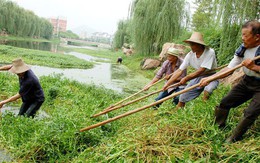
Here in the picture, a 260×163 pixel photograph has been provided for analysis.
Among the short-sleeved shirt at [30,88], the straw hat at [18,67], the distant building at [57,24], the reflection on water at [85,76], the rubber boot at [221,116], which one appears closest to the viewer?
the rubber boot at [221,116]

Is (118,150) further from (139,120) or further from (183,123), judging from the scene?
(139,120)

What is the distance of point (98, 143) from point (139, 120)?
0.94 metres

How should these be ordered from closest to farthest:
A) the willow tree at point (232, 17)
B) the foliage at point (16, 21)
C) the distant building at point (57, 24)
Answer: the willow tree at point (232, 17)
the foliage at point (16, 21)
the distant building at point (57, 24)

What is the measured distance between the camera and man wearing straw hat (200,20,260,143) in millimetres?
2529

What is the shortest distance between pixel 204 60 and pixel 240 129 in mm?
1290

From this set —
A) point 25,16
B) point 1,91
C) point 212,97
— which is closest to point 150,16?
point 1,91

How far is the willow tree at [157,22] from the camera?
51.2 ft

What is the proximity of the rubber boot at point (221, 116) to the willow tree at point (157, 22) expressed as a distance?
13.2m

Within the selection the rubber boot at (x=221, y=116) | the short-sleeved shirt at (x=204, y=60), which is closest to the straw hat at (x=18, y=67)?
the short-sleeved shirt at (x=204, y=60)

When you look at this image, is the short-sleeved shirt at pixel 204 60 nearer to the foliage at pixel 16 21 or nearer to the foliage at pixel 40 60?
the foliage at pixel 40 60

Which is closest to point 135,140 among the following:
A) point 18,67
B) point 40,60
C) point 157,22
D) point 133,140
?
point 133,140

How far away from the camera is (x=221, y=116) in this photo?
307cm

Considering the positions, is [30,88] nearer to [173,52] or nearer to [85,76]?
[173,52]

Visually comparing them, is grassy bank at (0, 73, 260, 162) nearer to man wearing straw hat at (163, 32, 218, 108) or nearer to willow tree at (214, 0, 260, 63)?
man wearing straw hat at (163, 32, 218, 108)
